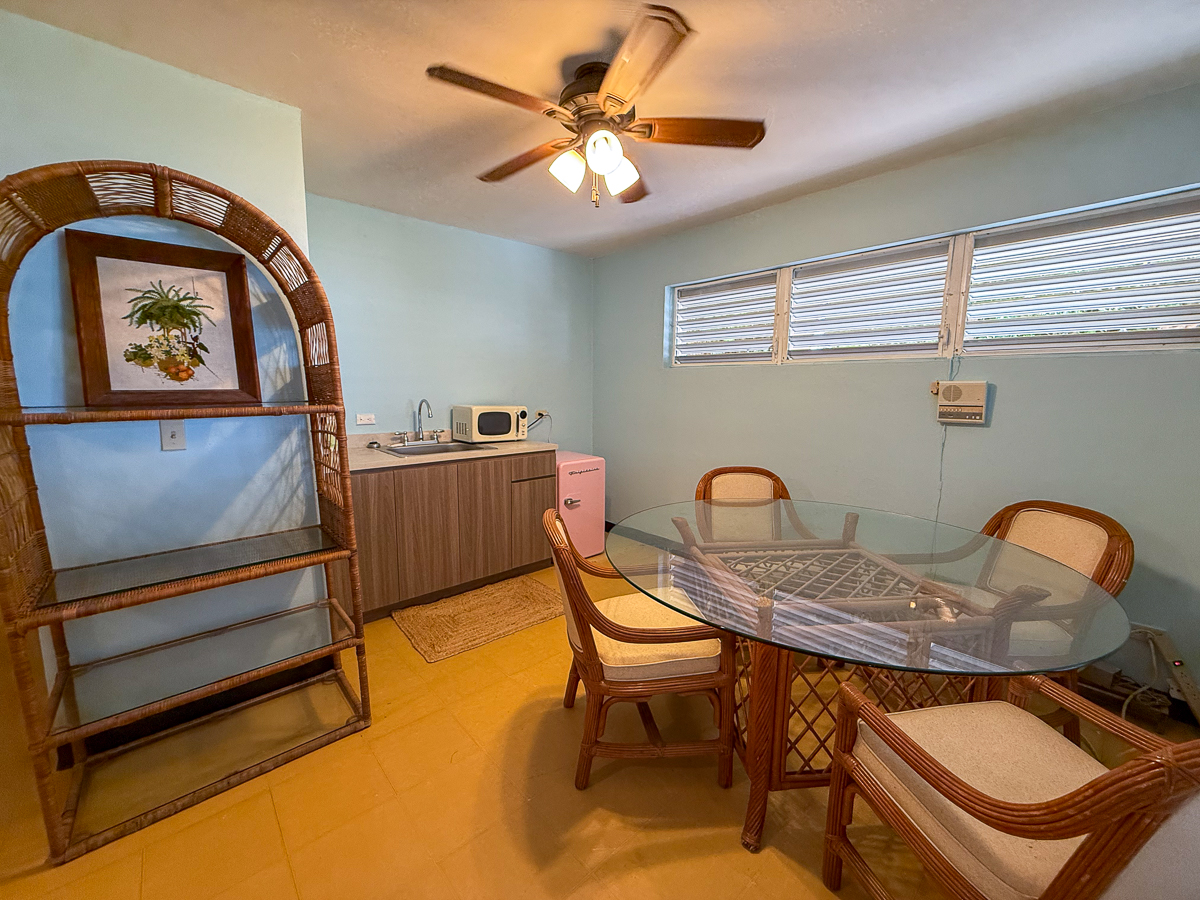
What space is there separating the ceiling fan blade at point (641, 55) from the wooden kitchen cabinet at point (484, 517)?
198 cm

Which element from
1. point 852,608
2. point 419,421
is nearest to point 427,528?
point 419,421

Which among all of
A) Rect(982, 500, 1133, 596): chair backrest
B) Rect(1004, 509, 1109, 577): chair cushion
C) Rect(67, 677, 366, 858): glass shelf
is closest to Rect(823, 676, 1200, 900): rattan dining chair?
Rect(982, 500, 1133, 596): chair backrest

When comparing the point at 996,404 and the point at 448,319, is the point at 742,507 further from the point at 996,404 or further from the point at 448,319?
the point at 448,319

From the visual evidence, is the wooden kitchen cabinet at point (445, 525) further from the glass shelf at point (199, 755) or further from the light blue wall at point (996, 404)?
the light blue wall at point (996, 404)

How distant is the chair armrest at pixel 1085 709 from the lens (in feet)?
2.78

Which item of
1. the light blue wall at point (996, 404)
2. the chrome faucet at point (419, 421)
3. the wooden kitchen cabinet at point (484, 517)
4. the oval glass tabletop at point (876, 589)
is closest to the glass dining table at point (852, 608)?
the oval glass tabletop at point (876, 589)

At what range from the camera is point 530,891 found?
3.90 ft

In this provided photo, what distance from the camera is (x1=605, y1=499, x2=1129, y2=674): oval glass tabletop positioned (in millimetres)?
1074

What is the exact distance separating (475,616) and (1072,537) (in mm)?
2716

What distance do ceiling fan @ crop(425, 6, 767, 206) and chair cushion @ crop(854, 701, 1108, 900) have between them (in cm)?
175

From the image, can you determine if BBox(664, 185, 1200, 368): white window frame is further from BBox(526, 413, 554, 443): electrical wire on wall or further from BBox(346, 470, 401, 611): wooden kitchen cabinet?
BBox(346, 470, 401, 611): wooden kitchen cabinet

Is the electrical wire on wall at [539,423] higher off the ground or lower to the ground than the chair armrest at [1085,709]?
higher

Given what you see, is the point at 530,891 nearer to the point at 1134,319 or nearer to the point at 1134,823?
the point at 1134,823

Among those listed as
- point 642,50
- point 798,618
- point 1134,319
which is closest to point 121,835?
point 798,618
